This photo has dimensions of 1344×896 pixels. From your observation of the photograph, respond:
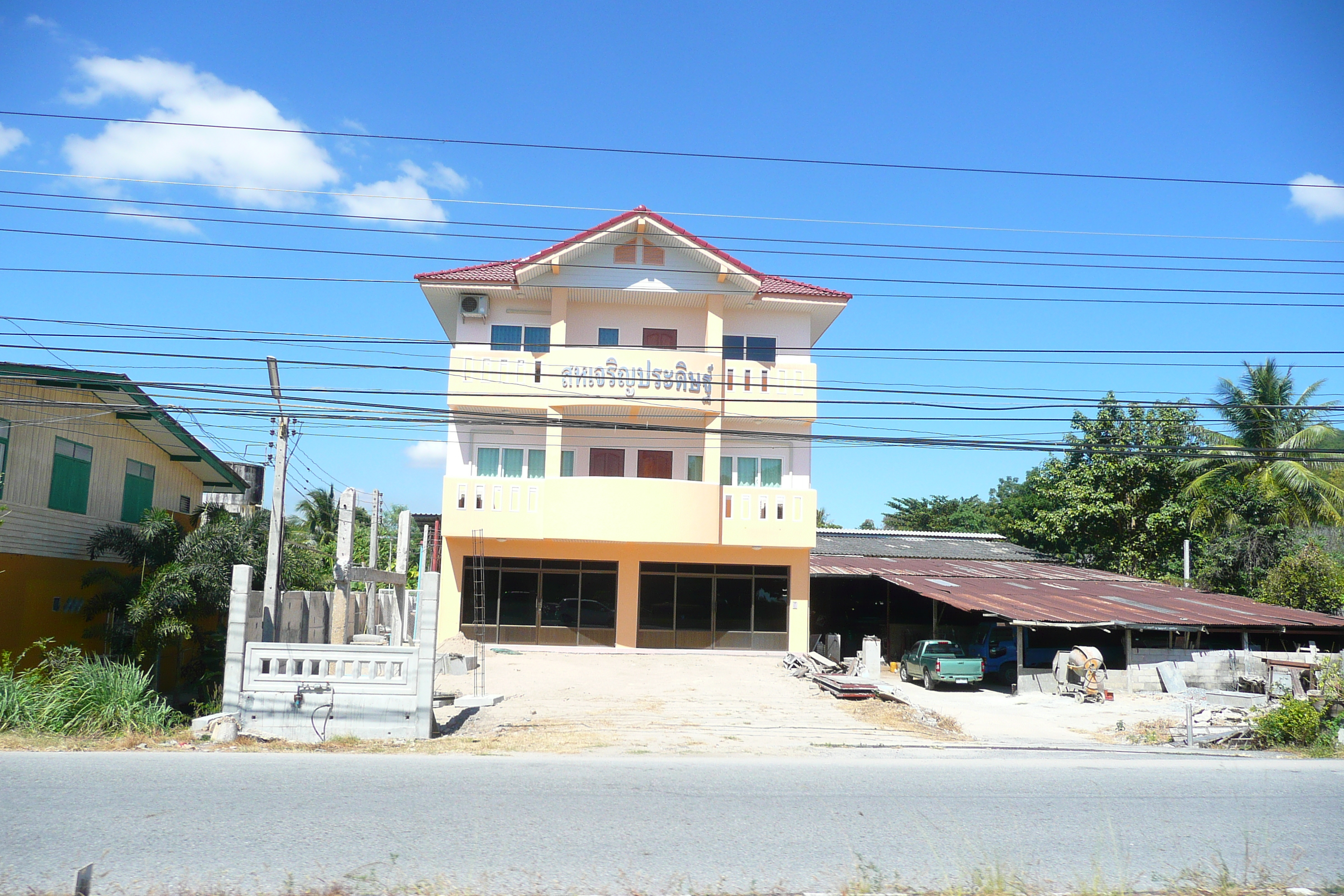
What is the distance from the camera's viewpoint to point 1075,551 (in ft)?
116

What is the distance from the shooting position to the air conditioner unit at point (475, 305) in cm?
2739

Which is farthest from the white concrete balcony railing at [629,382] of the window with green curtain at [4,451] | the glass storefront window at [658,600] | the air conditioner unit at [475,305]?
the window with green curtain at [4,451]

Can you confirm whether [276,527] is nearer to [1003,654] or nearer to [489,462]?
[489,462]

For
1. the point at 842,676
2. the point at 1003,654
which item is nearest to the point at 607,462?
the point at 842,676

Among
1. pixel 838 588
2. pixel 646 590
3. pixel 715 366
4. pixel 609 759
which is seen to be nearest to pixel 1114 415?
pixel 838 588

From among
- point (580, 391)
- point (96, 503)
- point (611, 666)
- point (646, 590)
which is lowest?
point (611, 666)

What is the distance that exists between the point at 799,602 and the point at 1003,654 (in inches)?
245

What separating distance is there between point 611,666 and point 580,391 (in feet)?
25.2

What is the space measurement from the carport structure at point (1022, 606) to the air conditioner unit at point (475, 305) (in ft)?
→ 41.3

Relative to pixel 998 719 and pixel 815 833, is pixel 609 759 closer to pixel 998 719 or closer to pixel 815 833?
pixel 815 833

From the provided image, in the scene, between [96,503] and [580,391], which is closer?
[96,503]

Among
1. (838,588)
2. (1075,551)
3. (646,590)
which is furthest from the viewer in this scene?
(1075,551)

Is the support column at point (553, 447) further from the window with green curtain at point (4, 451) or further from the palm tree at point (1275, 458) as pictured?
the palm tree at point (1275, 458)

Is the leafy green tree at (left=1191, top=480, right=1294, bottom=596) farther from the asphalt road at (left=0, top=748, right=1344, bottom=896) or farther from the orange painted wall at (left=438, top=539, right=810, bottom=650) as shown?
the asphalt road at (left=0, top=748, right=1344, bottom=896)
